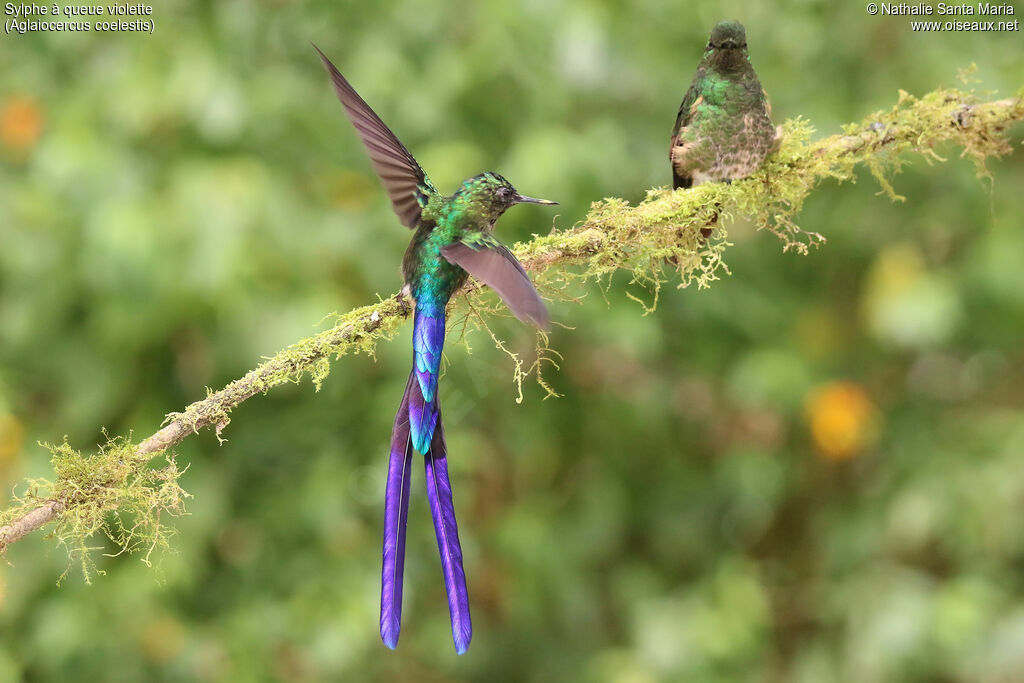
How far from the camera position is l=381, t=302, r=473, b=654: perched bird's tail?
3.61ft

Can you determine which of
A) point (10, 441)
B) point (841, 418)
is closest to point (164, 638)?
point (10, 441)

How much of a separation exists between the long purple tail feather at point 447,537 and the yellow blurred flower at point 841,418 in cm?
231

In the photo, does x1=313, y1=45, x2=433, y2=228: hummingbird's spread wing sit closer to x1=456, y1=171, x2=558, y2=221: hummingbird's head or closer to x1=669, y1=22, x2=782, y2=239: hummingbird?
x1=456, y1=171, x2=558, y2=221: hummingbird's head

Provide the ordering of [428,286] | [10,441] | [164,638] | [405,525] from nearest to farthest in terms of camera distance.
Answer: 1. [405,525]
2. [428,286]
3. [10,441]
4. [164,638]

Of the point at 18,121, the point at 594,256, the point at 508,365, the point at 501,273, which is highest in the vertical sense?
the point at 18,121

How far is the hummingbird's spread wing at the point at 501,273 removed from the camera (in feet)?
2.77

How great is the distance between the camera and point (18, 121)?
3.09 m

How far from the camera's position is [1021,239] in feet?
9.67

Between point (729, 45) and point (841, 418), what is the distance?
209cm

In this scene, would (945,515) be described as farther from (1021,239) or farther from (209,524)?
(209,524)

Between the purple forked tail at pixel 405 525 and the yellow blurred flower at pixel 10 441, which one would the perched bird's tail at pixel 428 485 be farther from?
the yellow blurred flower at pixel 10 441

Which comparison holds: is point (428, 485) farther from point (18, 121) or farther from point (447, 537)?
point (18, 121)

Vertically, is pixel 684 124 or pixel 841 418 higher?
pixel 841 418

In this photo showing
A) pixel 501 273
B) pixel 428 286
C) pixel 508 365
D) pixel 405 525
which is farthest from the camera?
pixel 508 365
